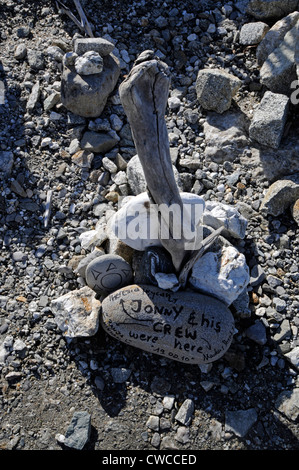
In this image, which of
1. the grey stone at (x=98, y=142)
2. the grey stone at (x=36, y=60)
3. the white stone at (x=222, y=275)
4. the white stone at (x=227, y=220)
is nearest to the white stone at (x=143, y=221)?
the white stone at (x=222, y=275)

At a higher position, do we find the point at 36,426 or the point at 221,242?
the point at 221,242

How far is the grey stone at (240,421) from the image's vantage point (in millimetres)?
3604

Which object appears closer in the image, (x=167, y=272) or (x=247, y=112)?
(x=167, y=272)

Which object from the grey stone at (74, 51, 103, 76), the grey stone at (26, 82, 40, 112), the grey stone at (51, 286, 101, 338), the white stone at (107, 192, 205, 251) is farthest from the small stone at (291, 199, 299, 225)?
the grey stone at (26, 82, 40, 112)

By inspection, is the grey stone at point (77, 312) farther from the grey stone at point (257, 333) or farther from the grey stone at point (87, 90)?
the grey stone at point (87, 90)

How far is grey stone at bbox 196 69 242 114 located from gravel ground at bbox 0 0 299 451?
0.18 meters

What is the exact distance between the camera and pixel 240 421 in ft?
11.9

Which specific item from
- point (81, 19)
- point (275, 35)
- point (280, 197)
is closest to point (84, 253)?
point (280, 197)

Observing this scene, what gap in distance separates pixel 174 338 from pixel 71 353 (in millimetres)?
934

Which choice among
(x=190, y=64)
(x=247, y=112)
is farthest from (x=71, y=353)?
(x=190, y=64)

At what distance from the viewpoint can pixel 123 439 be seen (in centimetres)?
363

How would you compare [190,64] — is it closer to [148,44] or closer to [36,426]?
[148,44]

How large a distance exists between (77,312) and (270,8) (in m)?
4.35

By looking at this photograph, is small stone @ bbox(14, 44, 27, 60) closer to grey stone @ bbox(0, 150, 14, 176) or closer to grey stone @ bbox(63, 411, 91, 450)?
grey stone @ bbox(0, 150, 14, 176)
